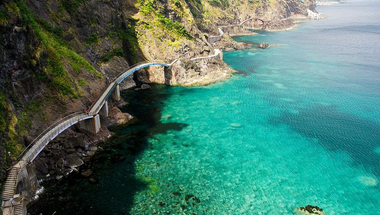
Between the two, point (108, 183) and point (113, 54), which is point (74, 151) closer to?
point (108, 183)

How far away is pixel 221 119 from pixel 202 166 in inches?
839

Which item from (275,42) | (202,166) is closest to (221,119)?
(202,166)

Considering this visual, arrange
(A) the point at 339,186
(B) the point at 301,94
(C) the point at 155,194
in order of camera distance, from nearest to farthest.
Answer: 1. (C) the point at 155,194
2. (A) the point at 339,186
3. (B) the point at 301,94

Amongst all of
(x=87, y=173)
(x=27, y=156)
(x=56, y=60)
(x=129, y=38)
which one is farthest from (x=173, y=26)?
(x=27, y=156)

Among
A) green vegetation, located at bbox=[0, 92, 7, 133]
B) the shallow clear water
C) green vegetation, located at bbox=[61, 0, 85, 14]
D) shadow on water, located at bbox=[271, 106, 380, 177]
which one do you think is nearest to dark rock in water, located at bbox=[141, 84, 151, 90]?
the shallow clear water

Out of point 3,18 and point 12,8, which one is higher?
point 12,8

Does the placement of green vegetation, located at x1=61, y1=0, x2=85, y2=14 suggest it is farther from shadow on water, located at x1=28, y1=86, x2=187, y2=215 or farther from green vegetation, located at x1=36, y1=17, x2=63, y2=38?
shadow on water, located at x1=28, y1=86, x2=187, y2=215

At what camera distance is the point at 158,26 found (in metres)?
92.1

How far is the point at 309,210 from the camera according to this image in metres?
37.0

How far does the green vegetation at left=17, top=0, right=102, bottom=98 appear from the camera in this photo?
4769 cm

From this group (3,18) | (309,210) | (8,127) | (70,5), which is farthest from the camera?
(70,5)

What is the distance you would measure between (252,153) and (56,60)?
42.3 meters

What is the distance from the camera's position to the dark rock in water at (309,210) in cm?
3662

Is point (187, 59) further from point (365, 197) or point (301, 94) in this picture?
point (365, 197)
